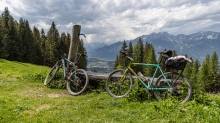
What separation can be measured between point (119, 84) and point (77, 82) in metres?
2.47

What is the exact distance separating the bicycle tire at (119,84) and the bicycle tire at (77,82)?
1.53m

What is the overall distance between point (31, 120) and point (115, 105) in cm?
296

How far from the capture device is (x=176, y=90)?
22.6 feet

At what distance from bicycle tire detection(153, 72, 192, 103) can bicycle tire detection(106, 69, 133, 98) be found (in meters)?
1.42

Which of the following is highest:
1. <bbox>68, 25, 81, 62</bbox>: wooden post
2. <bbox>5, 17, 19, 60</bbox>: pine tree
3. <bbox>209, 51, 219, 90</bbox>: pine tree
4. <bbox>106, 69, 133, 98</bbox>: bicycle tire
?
<bbox>5, 17, 19, 60</bbox>: pine tree

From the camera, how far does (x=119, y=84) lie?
8562 millimetres

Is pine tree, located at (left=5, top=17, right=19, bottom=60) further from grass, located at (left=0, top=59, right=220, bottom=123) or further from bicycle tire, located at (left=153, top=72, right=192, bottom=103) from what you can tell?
bicycle tire, located at (left=153, top=72, right=192, bottom=103)

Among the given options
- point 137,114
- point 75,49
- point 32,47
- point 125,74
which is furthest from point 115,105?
point 32,47

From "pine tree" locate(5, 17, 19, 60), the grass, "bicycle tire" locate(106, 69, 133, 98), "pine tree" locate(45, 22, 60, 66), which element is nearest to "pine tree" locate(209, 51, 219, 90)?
"pine tree" locate(45, 22, 60, 66)

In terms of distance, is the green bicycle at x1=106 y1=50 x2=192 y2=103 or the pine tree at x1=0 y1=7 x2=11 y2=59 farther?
the pine tree at x1=0 y1=7 x2=11 y2=59

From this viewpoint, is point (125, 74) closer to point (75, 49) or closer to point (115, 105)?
point (115, 105)

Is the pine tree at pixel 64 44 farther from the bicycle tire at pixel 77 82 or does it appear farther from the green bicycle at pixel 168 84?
the green bicycle at pixel 168 84

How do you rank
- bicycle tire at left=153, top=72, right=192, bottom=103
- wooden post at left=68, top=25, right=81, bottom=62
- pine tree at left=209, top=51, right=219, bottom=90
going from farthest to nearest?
1. pine tree at left=209, top=51, right=219, bottom=90
2. wooden post at left=68, top=25, right=81, bottom=62
3. bicycle tire at left=153, top=72, right=192, bottom=103

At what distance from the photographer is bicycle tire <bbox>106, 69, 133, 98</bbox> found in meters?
8.30
